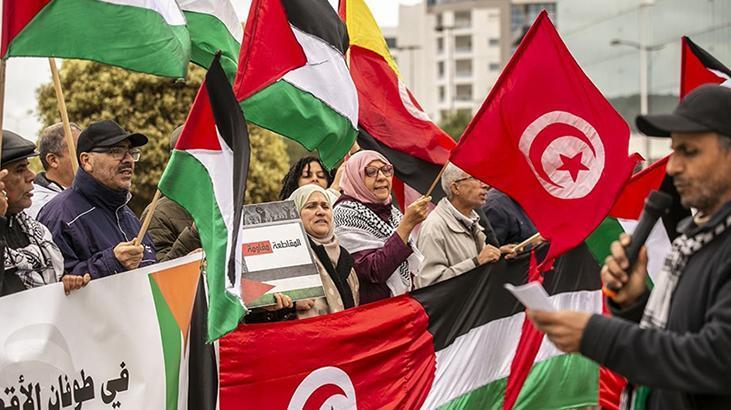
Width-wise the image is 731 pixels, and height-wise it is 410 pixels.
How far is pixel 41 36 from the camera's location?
6090 mm

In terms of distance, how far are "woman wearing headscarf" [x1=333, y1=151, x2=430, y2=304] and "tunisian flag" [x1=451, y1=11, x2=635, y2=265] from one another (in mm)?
712

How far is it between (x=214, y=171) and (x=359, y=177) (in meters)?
1.99

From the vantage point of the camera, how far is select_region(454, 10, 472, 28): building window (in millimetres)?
146500

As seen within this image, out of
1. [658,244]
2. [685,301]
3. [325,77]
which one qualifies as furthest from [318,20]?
[685,301]

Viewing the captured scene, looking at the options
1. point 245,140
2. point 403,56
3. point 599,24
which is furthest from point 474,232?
point 403,56

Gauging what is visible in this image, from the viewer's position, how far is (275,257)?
713cm

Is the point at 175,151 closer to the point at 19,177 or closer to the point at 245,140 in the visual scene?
the point at 245,140

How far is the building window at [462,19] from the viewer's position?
146 meters

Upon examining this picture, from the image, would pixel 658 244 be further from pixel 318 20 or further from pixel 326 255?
pixel 318 20

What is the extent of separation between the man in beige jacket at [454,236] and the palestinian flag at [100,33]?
2.36 meters

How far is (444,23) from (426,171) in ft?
451

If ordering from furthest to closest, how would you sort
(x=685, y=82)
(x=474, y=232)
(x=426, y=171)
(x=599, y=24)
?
(x=599, y=24), (x=426, y=171), (x=474, y=232), (x=685, y=82)

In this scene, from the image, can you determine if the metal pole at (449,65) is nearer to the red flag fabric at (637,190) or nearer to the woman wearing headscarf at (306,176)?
the woman wearing headscarf at (306,176)

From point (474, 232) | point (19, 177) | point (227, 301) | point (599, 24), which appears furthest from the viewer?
point (599, 24)
